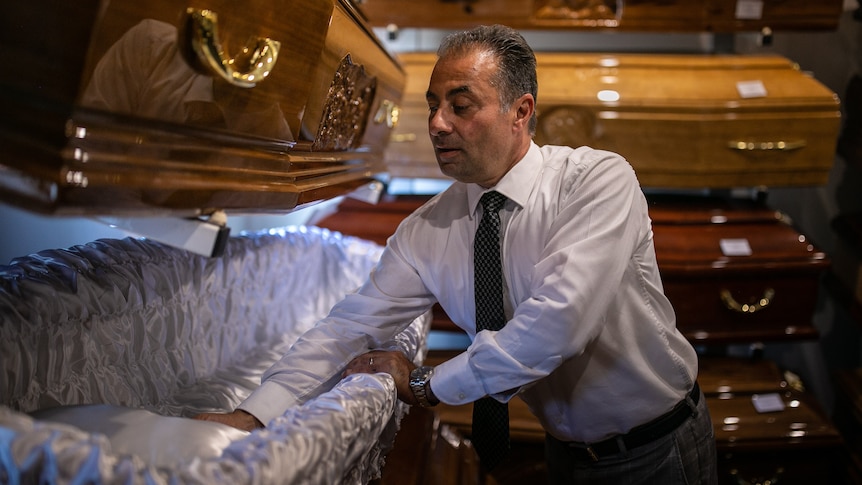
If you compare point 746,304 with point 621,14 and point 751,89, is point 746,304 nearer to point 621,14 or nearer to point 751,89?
point 751,89

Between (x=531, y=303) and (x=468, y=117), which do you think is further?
(x=468, y=117)

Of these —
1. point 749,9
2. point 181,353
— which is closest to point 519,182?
point 181,353

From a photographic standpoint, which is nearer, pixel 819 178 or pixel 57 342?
pixel 57 342

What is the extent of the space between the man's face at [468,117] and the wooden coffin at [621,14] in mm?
1438

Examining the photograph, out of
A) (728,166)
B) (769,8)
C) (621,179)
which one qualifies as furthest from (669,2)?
(621,179)

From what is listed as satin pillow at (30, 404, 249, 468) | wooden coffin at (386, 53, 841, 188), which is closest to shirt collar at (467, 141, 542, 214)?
satin pillow at (30, 404, 249, 468)

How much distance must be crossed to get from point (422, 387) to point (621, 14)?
1.90 m

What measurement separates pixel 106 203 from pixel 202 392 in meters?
0.79

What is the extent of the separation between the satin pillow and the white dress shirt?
0.26 metres

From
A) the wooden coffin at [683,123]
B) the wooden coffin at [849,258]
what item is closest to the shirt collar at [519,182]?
the wooden coffin at [683,123]

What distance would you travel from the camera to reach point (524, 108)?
1459mm

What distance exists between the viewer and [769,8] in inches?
109

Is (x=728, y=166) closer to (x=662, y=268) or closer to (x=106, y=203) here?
(x=662, y=268)

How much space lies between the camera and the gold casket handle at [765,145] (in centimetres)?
253
